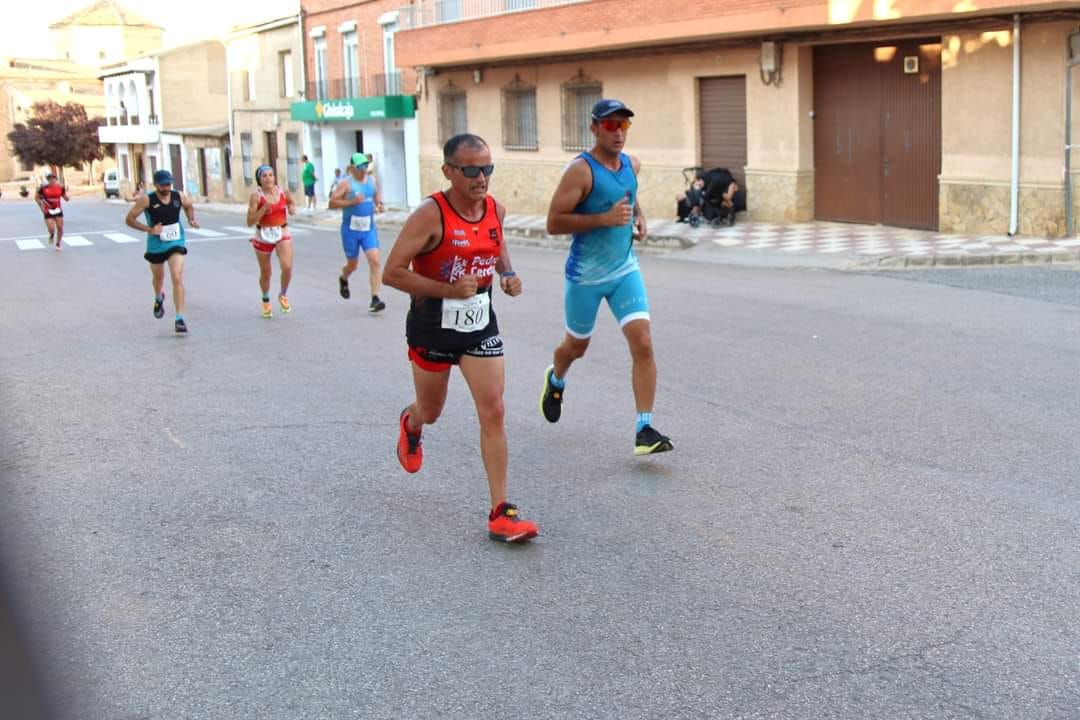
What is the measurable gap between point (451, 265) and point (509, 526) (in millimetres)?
1208

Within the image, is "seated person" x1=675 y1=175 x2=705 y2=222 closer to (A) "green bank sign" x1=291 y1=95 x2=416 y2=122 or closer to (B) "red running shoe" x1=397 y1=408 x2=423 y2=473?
(A) "green bank sign" x1=291 y1=95 x2=416 y2=122

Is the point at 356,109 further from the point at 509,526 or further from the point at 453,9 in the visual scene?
the point at 509,526

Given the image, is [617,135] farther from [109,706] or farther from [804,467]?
[109,706]

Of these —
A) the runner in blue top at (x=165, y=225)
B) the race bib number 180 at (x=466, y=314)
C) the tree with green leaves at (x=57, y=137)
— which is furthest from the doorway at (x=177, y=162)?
the race bib number 180 at (x=466, y=314)

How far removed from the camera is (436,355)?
5750 mm

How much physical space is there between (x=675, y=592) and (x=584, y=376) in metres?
4.65

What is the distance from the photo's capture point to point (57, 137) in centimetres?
8206

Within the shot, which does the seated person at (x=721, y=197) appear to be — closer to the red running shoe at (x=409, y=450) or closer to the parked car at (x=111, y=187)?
the red running shoe at (x=409, y=450)

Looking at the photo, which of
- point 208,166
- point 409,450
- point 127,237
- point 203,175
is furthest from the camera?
point 203,175

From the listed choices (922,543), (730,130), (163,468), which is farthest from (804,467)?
(730,130)

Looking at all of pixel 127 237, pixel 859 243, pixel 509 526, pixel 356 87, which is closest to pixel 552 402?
pixel 509 526

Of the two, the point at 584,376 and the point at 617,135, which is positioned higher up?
the point at 617,135

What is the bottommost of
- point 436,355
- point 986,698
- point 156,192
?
point 986,698

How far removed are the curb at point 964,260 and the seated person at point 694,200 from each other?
6.84 metres
